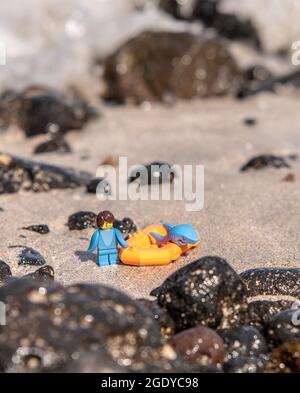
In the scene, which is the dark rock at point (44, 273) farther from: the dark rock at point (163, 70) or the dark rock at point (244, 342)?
the dark rock at point (163, 70)

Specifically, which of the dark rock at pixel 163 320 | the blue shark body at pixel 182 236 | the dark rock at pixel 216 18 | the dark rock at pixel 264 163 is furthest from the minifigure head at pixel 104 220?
the dark rock at pixel 216 18

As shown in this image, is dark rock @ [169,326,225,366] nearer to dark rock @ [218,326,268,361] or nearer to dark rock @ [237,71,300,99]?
dark rock @ [218,326,268,361]

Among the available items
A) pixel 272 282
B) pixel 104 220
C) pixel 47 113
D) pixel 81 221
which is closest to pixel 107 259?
pixel 104 220

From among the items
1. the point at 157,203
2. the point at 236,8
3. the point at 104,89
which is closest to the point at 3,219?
the point at 157,203

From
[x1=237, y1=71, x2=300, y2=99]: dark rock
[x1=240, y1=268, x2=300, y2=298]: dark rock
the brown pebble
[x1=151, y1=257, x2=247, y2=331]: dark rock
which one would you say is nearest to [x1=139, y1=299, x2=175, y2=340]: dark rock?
[x1=151, y1=257, x2=247, y2=331]: dark rock

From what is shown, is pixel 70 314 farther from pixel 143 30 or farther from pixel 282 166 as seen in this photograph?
pixel 143 30

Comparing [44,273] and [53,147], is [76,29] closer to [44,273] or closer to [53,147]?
[53,147]
